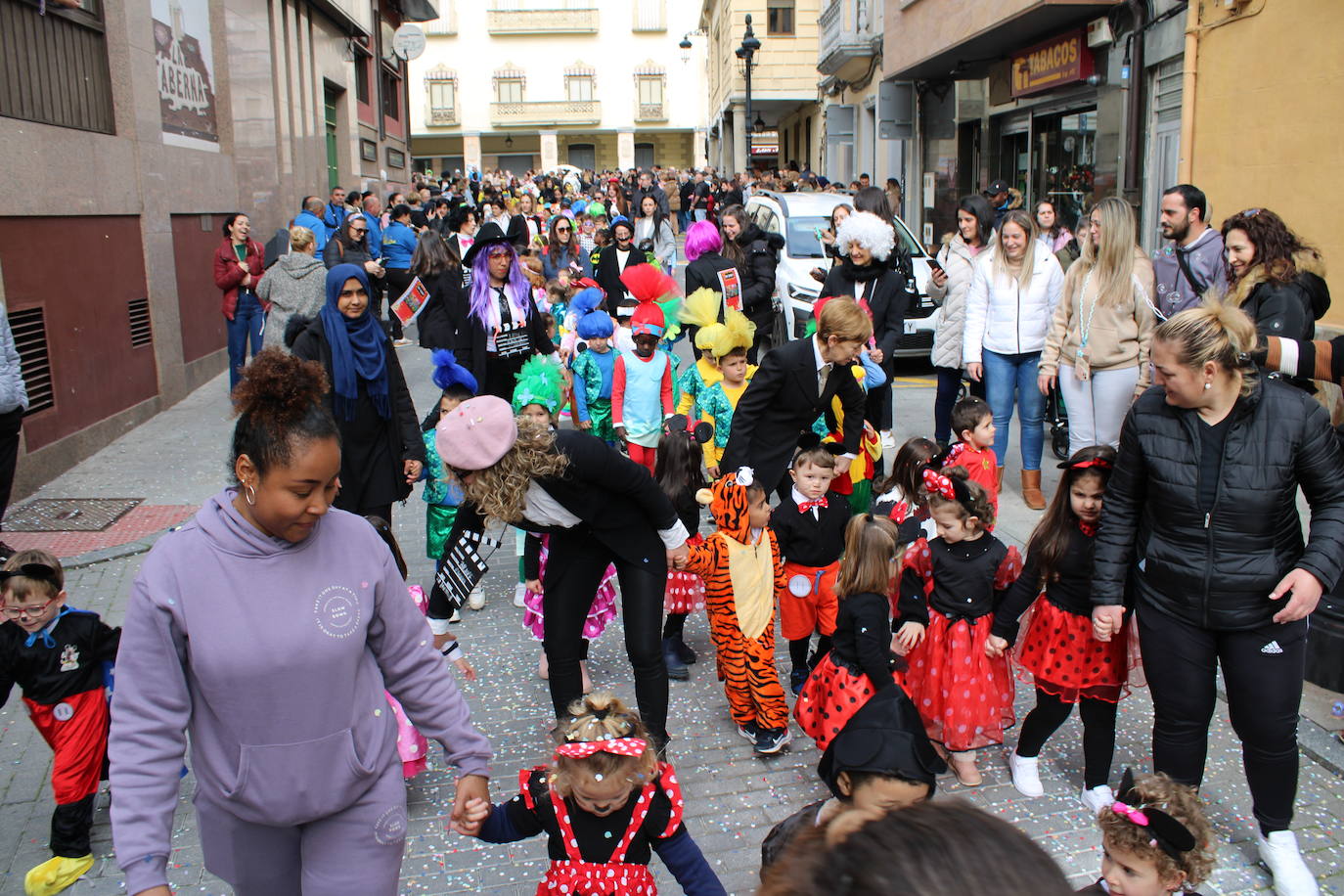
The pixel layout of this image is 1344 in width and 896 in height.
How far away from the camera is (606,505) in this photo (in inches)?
157

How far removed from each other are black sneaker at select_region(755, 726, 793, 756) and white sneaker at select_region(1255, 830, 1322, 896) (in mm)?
1754

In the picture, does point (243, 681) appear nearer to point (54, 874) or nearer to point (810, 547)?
point (54, 874)

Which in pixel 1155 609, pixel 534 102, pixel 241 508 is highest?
pixel 534 102

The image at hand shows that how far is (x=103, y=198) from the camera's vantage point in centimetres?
1037

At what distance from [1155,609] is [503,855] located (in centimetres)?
239

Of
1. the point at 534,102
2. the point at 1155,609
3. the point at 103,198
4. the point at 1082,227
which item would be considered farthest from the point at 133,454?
the point at 534,102

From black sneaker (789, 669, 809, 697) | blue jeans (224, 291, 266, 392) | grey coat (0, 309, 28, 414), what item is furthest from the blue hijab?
blue jeans (224, 291, 266, 392)

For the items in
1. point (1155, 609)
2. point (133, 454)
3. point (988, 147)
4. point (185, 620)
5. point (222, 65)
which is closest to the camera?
point (185, 620)

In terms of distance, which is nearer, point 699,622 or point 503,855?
point 503,855

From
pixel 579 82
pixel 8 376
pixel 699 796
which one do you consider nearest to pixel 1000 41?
pixel 8 376

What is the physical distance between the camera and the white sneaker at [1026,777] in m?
4.21

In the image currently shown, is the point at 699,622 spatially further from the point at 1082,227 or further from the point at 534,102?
the point at 534,102

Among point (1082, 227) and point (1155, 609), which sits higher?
point (1082, 227)

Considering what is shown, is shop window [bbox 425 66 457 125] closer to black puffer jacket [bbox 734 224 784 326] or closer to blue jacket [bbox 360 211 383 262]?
blue jacket [bbox 360 211 383 262]
